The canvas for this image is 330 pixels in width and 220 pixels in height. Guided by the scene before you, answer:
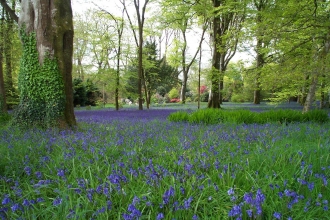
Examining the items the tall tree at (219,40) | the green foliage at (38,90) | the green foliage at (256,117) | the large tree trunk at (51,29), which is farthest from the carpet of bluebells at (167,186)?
the tall tree at (219,40)

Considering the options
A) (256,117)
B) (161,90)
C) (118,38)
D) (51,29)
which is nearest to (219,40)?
(256,117)

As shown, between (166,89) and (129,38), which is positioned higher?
(129,38)

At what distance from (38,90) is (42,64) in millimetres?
678

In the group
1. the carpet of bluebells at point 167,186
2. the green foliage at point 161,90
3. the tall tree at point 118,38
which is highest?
the tall tree at point 118,38

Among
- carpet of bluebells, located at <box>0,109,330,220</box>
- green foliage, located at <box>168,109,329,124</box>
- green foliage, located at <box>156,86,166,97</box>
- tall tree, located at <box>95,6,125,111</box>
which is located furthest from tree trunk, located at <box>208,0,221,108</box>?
green foliage, located at <box>156,86,166,97</box>

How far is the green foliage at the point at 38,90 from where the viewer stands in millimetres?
5562

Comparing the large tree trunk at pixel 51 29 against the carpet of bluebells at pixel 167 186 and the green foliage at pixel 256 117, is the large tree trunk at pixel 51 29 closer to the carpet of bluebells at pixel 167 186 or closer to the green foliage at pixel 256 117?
the carpet of bluebells at pixel 167 186

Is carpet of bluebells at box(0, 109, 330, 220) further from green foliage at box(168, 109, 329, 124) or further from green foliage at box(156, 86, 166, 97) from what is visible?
green foliage at box(156, 86, 166, 97)

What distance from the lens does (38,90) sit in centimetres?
565

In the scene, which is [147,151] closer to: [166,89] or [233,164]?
[233,164]

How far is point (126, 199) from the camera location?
174 centimetres

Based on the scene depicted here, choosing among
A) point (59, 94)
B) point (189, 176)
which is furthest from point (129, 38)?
point (189, 176)

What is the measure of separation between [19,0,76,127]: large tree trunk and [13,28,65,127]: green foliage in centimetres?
6

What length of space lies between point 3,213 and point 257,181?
2097mm
